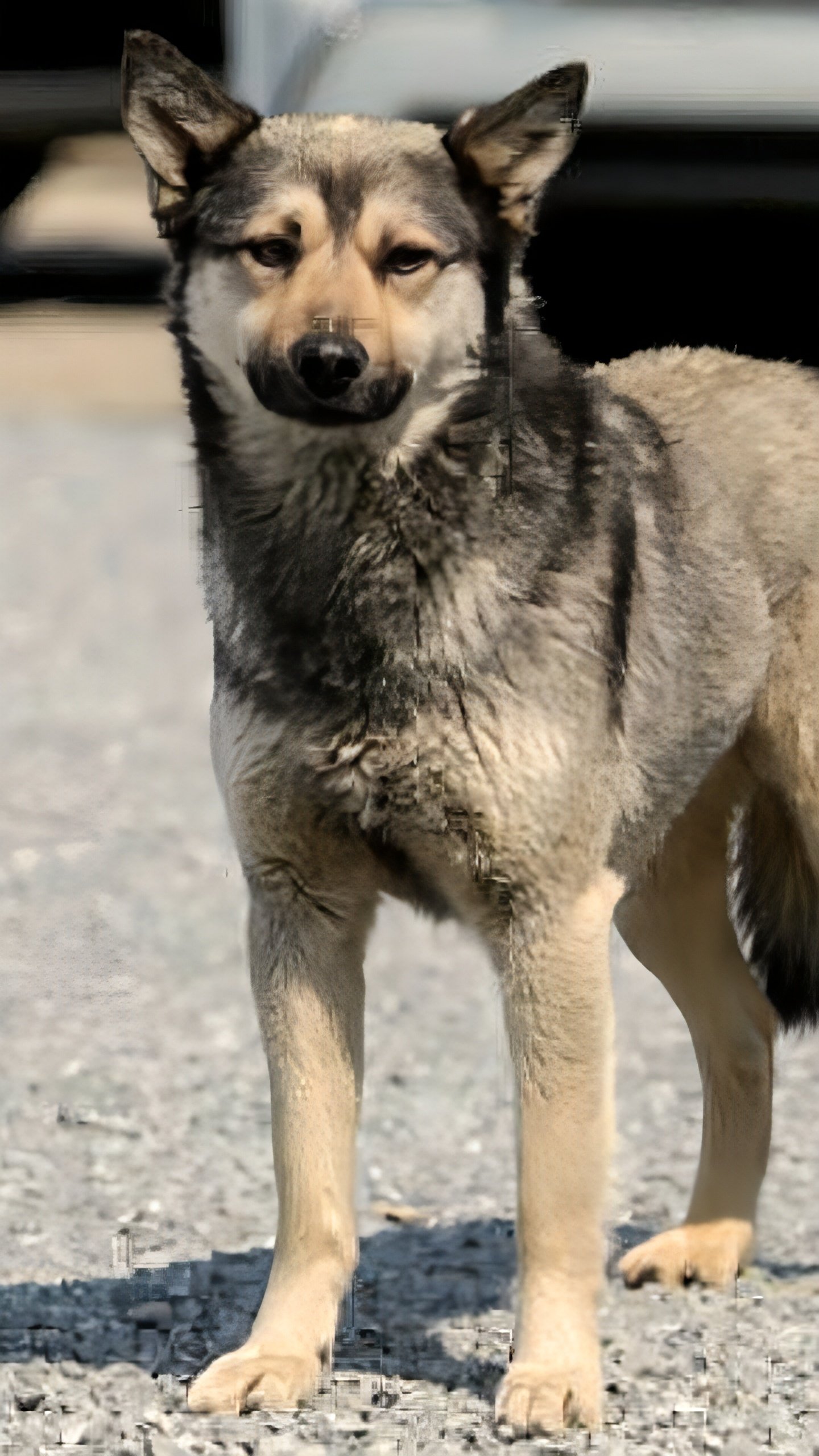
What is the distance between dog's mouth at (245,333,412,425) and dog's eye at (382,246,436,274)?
0.61 ft

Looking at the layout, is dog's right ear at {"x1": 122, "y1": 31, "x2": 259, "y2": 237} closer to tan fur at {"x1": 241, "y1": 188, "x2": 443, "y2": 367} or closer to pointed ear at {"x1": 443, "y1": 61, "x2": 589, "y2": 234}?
tan fur at {"x1": 241, "y1": 188, "x2": 443, "y2": 367}

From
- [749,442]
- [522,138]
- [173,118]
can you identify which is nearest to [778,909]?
[749,442]

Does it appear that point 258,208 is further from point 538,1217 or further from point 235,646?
point 538,1217

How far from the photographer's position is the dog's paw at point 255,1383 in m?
4.42

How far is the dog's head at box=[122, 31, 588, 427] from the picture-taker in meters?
4.14

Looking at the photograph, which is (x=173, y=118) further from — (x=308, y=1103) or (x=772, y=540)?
(x=308, y=1103)

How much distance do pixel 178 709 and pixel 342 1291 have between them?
621 cm

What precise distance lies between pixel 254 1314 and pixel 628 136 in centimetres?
674

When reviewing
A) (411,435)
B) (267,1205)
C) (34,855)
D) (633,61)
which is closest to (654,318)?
(633,61)

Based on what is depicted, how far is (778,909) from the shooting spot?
18.5 ft

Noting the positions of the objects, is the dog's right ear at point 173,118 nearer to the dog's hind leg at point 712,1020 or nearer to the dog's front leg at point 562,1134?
the dog's front leg at point 562,1134

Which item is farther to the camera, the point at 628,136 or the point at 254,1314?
the point at 628,136

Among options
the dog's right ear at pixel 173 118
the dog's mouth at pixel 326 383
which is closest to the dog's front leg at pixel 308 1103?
the dog's mouth at pixel 326 383

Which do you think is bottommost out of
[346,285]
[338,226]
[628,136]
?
[346,285]
